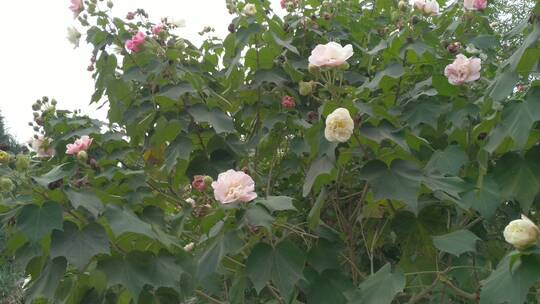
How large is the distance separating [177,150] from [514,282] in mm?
1267

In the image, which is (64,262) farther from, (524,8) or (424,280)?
(524,8)

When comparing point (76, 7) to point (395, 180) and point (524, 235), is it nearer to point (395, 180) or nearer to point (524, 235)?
point (395, 180)

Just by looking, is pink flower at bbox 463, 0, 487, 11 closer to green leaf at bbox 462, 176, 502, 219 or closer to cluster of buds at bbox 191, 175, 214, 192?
green leaf at bbox 462, 176, 502, 219

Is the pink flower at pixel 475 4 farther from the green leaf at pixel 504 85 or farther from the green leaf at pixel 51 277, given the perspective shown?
the green leaf at pixel 51 277

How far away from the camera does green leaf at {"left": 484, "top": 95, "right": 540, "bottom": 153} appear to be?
1434mm

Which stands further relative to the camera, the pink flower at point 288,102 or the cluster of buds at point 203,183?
the pink flower at point 288,102

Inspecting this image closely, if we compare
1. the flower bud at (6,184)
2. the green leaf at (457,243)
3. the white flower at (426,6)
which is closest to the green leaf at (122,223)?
the flower bud at (6,184)

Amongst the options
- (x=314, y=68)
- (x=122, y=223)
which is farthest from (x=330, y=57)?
(x=122, y=223)

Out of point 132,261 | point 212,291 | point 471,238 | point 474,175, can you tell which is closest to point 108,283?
point 132,261

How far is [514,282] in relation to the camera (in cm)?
119

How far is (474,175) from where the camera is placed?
75.3 inches

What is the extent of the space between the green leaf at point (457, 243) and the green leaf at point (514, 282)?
10.5 inches

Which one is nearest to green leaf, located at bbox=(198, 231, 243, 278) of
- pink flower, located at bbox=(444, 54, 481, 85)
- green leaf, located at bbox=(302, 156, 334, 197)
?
green leaf, located at bbox=(302, 156, 334, 197)

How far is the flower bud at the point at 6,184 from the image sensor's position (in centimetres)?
155
